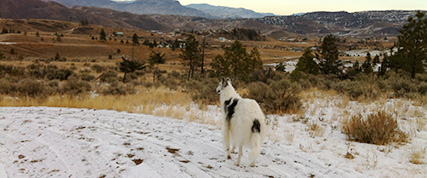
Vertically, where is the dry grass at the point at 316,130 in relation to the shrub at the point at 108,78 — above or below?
above

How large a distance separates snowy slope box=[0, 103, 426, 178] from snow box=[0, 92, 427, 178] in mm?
15

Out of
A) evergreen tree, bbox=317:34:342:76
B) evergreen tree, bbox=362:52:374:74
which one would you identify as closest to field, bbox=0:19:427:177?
evergreen tree, bbox=317:34:342:76

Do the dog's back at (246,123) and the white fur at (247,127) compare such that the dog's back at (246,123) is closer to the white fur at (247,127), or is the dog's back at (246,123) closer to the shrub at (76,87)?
the white fur at (247,127)

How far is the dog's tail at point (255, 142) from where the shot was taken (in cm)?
395

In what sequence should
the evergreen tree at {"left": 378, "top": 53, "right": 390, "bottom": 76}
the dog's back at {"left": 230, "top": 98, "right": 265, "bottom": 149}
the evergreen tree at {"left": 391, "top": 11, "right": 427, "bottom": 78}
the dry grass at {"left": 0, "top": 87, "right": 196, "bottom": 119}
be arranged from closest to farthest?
the dog's back at {"left": 230, "top": 98, "right": 265, "bottom": 149}
the dry grass at {"left": 0, "top": 87, "right": 196, "bottom": 119}
the evergreen tree at {"left": 391, "top": 11, "right": 427, "bottom": 78}
the evergreen tree at {"left": 378, "top": 53, "right": 390, "bottom": 76}

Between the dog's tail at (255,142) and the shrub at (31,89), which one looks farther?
the shrub at (31,89)

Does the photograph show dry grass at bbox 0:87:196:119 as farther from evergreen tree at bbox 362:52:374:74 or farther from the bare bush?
evergreen tree at bbox 362:52:374:74

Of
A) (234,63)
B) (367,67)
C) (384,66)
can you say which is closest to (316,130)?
(234,63)

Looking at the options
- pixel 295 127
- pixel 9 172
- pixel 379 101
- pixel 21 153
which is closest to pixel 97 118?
pixel 21 153

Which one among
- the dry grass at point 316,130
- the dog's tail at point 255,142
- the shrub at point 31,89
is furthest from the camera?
the shrub at point 31,89

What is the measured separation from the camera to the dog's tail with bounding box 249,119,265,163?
13.0ft

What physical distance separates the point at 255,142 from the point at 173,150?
1.90m

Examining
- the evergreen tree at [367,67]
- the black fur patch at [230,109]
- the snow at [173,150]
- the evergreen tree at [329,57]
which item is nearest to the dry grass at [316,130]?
the snow at [173,150]

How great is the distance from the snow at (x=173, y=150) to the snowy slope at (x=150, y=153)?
15mm
